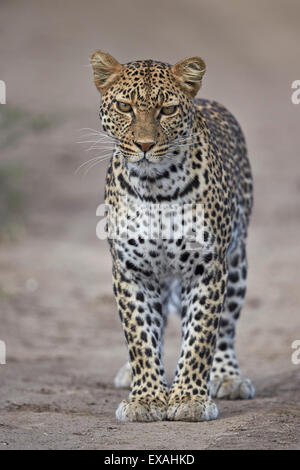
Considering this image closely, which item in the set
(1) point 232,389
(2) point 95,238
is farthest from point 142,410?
(2) point 95,238

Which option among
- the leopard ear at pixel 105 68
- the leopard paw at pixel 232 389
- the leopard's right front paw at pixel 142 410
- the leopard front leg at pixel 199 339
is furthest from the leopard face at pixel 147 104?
the leopard paw at pixel 232 389

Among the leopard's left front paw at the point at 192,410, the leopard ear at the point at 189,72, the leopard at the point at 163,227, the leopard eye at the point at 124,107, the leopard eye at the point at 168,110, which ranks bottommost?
the leopard's left front paw at the point at 192,410

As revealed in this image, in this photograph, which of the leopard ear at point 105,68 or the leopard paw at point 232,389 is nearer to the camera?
the leopard ear at point 105,68

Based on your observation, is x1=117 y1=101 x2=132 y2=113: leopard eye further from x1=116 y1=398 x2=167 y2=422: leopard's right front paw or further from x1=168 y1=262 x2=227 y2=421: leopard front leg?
x1=116 y1=398 x2=167 y2=422: leopard's right front paw

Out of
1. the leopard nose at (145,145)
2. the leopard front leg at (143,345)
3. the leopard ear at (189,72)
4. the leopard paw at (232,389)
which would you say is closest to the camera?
the leopard nose at (145,145)

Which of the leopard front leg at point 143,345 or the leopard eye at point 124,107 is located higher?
the leopard eye at point 124,107

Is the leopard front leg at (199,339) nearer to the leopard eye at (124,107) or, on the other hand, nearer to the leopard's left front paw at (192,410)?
the leopard's left front paw at (192,410)

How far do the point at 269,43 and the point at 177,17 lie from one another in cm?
342

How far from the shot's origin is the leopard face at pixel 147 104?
6312 millimetres

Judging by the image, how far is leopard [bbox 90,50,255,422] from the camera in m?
6.46

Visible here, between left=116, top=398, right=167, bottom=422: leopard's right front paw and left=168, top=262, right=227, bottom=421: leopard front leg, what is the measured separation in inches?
2.4

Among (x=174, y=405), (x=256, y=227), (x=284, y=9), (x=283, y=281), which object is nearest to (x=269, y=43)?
(x=284, y=9)

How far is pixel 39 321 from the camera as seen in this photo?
40.1 ft

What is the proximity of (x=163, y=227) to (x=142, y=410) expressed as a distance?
1231 mm
